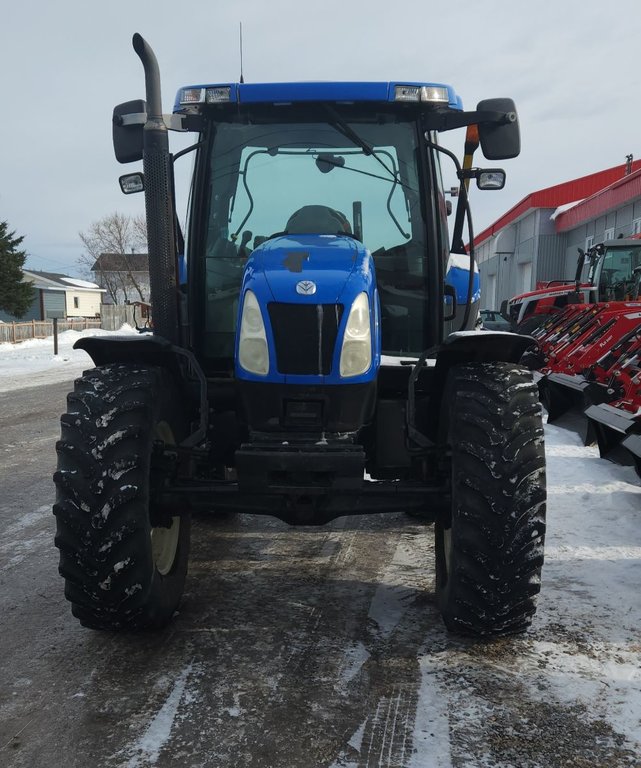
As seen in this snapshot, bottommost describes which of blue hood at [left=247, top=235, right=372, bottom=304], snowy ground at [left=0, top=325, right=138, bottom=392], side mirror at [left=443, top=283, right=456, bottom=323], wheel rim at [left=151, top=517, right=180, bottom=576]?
snowy ground at [left=0, top=325, right=138, bottom=392]

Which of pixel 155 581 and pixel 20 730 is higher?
pixel 155 581

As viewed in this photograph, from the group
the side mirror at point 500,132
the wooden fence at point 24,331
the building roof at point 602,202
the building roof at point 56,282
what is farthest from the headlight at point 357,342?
the building roof at point 56,282

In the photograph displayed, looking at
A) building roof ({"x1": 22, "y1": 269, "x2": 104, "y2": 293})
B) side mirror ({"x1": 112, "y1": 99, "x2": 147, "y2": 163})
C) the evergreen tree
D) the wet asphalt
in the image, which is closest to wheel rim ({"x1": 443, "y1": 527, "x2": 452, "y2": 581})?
the wet asphalt

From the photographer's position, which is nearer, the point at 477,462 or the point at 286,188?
the point at 477,462

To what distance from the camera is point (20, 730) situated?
8.00 feet

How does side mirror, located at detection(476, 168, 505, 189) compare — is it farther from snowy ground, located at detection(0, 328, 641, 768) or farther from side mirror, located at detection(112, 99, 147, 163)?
snowy ground, located at detection(0, 328, 641, 768)

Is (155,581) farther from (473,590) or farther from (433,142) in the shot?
(433,142)

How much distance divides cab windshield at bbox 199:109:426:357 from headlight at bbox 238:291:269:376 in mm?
764

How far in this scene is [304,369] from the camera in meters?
2.93

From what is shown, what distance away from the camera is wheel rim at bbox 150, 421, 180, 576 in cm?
324

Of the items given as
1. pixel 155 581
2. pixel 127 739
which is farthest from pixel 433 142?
pixel 127 739

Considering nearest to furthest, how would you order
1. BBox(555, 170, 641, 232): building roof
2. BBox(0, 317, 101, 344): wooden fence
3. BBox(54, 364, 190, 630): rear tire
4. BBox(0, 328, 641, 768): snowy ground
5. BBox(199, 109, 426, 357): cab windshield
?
A: BBox(0, 328, 641, 768): snowy ground
BBox(54, 364, 190, 630): rear tire
BBox(199, 109, 426, 357): cab windshield
BBox(555, 170, 641, 232): building roof
BBox(0, 317, 101, 344): wooden fence

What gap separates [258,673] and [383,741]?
25.1 inches

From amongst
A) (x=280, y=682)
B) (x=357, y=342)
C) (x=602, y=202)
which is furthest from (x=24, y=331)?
(x=280, y=682)
